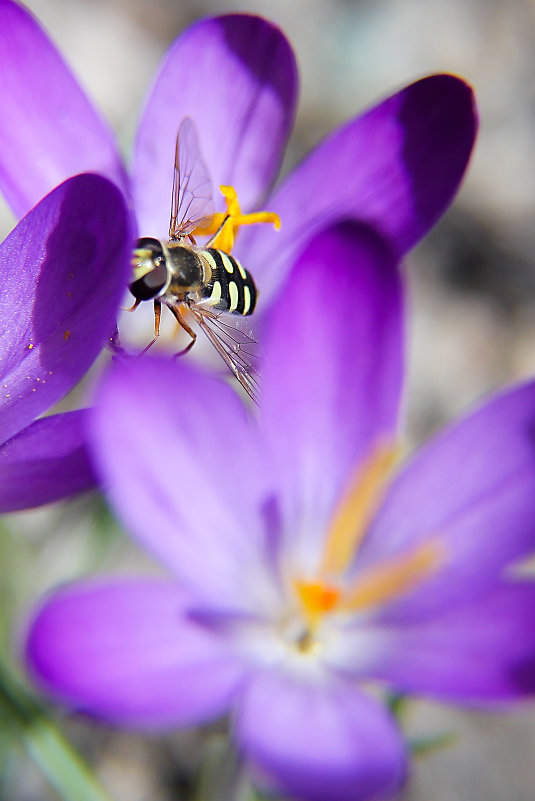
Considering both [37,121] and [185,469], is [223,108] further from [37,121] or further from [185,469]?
[185,469]

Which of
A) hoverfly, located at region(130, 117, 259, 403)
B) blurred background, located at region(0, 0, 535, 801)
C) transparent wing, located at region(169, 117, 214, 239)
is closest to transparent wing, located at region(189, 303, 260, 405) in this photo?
hoverfly, located at region(130, 117, 259, 403)

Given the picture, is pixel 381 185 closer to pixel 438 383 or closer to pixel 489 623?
pixel 489 623

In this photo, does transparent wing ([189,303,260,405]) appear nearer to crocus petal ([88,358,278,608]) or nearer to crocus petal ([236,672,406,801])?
crocus petal ([88,358,278,608])

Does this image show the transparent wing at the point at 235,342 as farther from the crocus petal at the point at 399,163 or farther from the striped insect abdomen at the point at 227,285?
the crocus petal at the point at 399,163

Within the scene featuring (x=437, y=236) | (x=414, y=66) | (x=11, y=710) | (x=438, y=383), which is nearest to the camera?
(x=11, y=710)

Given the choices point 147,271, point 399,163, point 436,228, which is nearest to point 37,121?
point 147,271

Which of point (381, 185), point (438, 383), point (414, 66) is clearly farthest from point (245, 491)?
point (414, 66)
